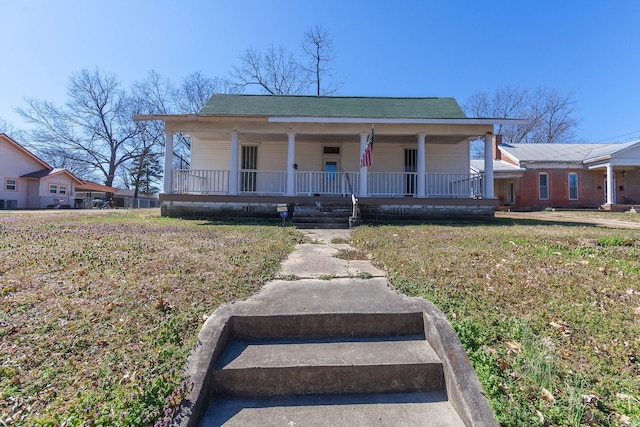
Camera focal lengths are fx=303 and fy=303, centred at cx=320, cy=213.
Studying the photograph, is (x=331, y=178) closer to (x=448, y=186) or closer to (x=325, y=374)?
(x=448, y=186)

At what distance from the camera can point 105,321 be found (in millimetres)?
2748

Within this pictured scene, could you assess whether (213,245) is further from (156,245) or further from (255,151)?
(255,151)

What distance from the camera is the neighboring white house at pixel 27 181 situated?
76.6 ft

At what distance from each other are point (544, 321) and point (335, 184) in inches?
407

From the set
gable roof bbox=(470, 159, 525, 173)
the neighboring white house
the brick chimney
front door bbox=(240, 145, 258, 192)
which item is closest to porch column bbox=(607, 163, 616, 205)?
gable roof bbox=(470, 159, 525, 173)

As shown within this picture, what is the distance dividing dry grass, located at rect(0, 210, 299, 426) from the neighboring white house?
26153mm

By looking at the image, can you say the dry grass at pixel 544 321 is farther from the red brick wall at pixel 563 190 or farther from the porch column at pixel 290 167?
the red brick wall at pixel 563 190

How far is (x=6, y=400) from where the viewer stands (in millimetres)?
1865

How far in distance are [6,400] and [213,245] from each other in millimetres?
4008

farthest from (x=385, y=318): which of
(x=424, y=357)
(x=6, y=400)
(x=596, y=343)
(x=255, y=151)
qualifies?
(x=255, y=151)

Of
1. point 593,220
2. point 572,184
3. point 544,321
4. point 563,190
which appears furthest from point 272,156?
point 572,184

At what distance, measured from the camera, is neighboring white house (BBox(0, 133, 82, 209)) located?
76.6ft

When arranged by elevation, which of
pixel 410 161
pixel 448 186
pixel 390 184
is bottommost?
pixel 448 186

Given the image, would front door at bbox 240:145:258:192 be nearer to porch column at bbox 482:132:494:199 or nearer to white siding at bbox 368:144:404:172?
white siding at bbox 368:144:404:172
